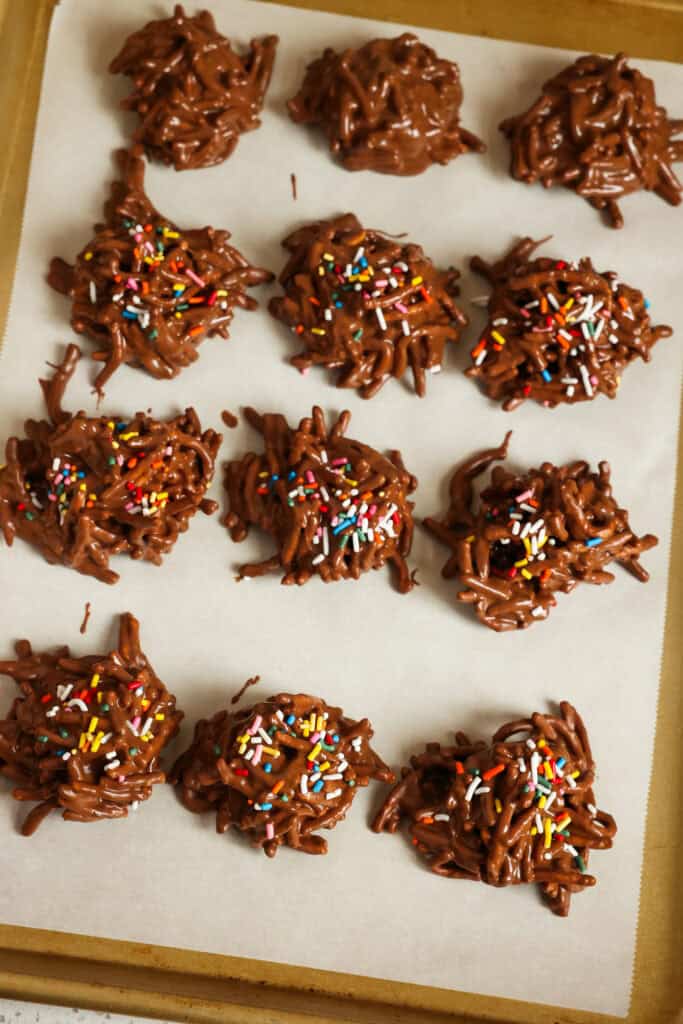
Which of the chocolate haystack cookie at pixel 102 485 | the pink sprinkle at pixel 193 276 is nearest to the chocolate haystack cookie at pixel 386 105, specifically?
the pink sprinkle at pixel 193 276

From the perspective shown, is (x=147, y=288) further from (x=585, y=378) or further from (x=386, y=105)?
(x=585, y=378)

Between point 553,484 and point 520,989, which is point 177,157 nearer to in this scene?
point 553,484

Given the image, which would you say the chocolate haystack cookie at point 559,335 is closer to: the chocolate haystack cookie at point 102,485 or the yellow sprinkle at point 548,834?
the chocolate haystack cookie at point 102,485

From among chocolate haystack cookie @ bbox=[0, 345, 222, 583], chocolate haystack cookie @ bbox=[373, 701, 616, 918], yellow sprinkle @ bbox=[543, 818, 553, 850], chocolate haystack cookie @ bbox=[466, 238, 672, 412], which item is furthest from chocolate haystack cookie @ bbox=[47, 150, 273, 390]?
yellow sprinkle @ bbox=[543, 818, 553, 850]

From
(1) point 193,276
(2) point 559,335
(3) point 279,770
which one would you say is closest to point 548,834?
(3) point 279,770

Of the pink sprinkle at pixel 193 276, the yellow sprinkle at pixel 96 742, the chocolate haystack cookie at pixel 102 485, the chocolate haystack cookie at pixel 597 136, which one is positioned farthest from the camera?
the chocolate haystack cookie at pixel 597 136

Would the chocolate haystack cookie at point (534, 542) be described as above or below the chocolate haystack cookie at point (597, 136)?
below
